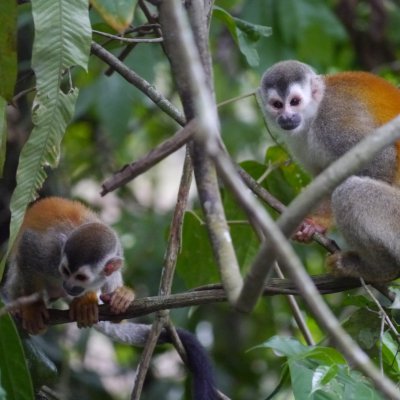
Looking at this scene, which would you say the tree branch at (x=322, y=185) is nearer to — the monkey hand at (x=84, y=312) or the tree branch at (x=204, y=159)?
the tree branch at (x=204, y=159)

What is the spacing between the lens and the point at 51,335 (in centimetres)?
605

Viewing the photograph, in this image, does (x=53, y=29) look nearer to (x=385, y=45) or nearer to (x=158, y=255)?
(x=158, y=255)

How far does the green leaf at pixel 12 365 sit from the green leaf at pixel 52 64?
23.9 inches

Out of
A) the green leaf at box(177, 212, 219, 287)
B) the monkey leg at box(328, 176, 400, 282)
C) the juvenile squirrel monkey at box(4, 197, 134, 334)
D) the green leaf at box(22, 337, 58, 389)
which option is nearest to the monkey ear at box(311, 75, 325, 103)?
the monkey leg at box(328, 176, 400, 282)

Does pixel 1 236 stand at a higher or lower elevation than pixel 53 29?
lower

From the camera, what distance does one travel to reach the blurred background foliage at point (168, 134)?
5.40 m

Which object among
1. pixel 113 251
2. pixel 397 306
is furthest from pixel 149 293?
pixel 397 306

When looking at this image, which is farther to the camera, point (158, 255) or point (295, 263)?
point (158, 255)

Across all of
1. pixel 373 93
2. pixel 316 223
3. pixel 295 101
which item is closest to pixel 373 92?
pixel 373 93

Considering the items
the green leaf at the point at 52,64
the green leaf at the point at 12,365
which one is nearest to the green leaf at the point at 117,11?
the green leaf at the point at 52,64

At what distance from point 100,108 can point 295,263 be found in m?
4.09

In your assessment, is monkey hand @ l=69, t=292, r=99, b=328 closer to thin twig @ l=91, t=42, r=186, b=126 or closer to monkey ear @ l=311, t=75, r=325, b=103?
thin twig @ l=91, t=42, r=186, b=126

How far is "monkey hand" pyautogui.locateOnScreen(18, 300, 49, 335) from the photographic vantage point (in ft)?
12.3

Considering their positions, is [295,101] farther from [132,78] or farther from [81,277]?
[81,277]
